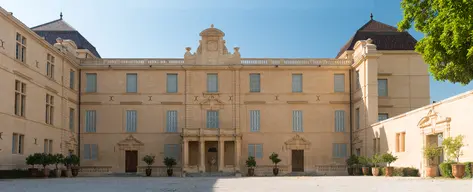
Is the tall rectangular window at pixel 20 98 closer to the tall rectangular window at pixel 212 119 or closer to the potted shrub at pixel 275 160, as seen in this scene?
the tall rectangular window at pixel 212 119

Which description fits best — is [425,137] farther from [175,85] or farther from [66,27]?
[66,27]

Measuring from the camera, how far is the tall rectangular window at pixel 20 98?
32.1 metres

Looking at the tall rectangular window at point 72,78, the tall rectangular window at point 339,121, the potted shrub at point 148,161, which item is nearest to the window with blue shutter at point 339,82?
the tall rectangular window at point 339,121

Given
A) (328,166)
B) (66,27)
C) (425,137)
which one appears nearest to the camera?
(425,137)

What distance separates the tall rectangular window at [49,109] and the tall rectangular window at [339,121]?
19.9m

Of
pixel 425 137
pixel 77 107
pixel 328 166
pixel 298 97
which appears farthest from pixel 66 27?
pixel 425 137

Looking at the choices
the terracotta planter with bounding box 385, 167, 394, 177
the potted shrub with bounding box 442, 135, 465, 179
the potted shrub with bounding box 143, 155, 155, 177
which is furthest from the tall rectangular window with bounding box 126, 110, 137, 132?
the potted shrub with bounding box 442, 135, 465, 179

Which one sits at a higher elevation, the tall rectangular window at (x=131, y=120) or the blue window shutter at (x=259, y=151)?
the tall rectangular window at (x=131, y=120)

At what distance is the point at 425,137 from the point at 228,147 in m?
16.5

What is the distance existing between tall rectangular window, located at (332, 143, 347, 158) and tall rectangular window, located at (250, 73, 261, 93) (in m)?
6.98

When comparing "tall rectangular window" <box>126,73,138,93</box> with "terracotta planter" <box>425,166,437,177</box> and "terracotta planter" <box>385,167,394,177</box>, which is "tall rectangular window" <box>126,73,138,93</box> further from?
"terracotta planter" <box>425,166,437,177</box>

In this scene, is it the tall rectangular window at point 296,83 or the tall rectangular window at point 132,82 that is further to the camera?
the tall rectangular window at point 296,83

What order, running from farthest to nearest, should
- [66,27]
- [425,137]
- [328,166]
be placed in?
[66,27], [328,166], [425,137]

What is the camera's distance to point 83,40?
4719 cm
